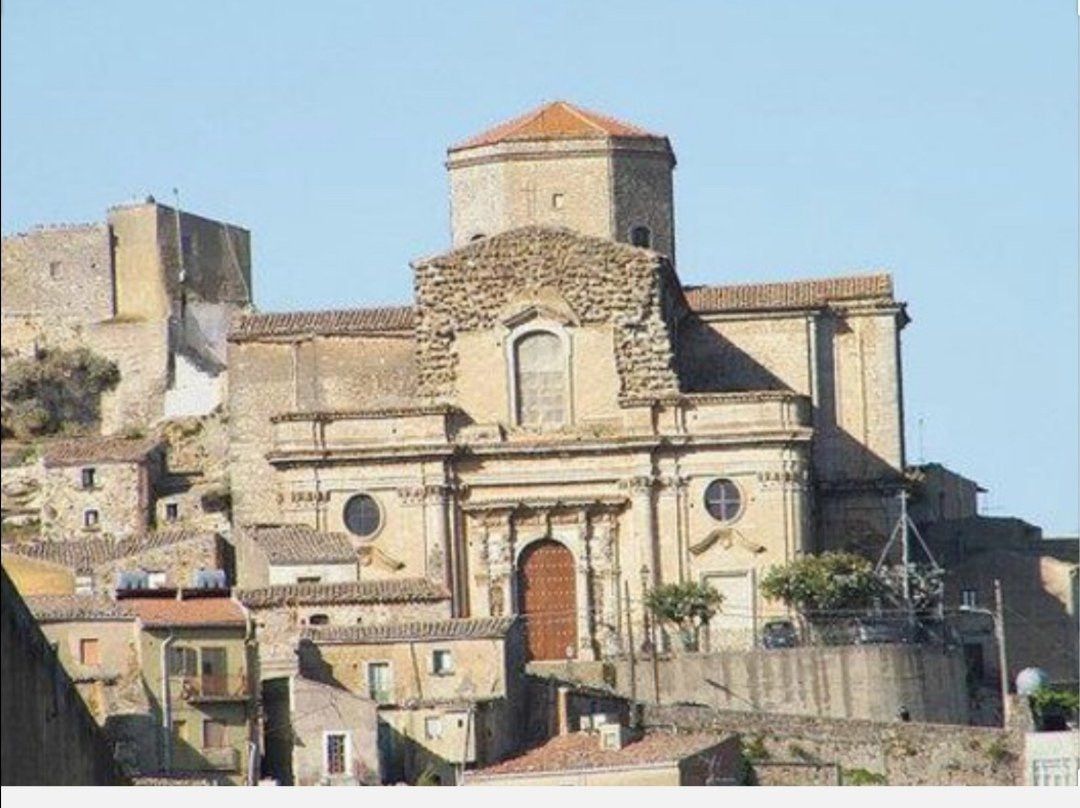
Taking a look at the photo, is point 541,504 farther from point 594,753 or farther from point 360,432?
point 594,753

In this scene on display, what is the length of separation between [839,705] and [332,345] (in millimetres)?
10575

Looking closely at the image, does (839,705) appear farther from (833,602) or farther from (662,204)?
(662,204)

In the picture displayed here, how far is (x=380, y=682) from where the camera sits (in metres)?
55.6

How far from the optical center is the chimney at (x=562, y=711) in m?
56.6

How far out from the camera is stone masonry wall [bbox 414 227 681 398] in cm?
6469

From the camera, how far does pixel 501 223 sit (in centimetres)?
6844

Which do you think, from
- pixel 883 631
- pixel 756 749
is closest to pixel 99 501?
pixel 883 631

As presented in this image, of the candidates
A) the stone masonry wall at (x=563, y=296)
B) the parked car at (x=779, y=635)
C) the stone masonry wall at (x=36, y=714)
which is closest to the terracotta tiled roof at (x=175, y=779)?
the parked car at (x=779, y=635)

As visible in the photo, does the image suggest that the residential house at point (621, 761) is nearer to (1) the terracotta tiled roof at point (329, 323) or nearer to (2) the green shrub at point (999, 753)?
(2) the green shrub at point (999, 753)

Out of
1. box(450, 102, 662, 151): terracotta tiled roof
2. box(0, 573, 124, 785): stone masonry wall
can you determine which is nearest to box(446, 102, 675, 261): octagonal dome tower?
box(450, 102, 662, 151): terracotta tiled roof

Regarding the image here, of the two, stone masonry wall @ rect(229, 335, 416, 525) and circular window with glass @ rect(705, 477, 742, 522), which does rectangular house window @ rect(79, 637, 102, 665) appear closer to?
circular window with glass @ rect(705, 477, 742, 522)

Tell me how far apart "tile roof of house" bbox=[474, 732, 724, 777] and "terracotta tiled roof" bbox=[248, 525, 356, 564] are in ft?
20.3

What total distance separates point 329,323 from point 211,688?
596 inches

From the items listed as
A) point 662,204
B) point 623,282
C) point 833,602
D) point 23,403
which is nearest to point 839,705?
point 833,602
